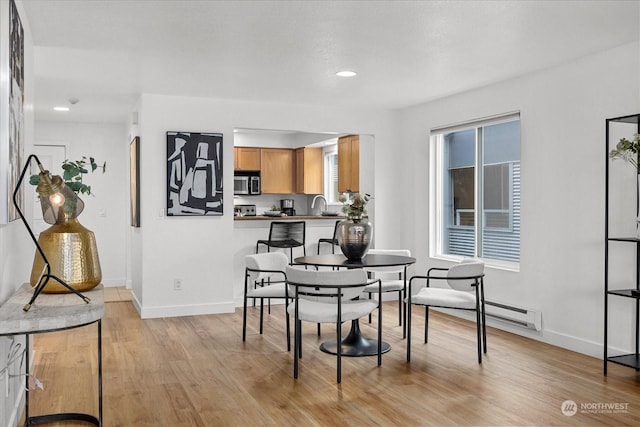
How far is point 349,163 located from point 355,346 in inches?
159

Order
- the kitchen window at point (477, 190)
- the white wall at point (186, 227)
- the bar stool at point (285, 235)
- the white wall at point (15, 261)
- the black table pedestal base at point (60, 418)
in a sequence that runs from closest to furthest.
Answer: the white wall at point (15, 261)
the black table pedestal base at point (60, 418)
the kitchen window at point (477, 190)
the white wall at point (186, 227)
the bar stool at point (285, 235)

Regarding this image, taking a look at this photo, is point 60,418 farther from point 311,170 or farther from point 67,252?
point 311,170

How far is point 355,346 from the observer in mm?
4781

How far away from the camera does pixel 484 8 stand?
11.5ft

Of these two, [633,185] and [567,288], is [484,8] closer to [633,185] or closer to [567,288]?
[633,185]

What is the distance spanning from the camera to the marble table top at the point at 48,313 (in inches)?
86.2

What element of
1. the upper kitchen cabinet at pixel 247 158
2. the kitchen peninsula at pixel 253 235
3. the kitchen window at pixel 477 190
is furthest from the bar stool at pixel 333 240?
the upper kitchen cabinet at pixel 247 158

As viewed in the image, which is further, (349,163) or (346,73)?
(349,163)

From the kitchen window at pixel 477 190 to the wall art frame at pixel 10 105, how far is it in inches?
160

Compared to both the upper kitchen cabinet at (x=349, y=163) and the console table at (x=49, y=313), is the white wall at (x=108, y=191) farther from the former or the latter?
the console table at (x=49, y=313)

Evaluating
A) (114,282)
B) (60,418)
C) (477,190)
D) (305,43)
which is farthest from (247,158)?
(60,418)

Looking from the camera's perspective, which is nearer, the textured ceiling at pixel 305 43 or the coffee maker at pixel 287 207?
the textured ceiling at pixel 305 43

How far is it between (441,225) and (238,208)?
4.27m

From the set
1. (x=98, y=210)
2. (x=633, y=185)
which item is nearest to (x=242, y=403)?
(x=633, y=185)
